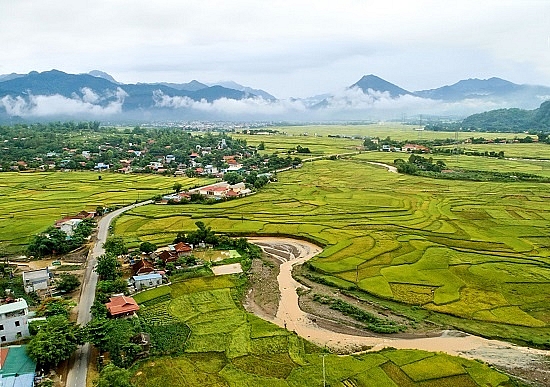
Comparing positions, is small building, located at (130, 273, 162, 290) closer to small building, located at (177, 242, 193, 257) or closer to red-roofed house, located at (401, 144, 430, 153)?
small building, located at (177, 242, 193, 257)

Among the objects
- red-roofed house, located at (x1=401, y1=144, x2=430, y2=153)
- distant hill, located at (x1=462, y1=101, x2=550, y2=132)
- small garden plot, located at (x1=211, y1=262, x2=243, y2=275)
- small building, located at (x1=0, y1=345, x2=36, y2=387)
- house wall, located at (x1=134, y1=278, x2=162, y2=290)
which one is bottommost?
small garden plot, located at (x1=211, y1=262, x2=243, y2=275)

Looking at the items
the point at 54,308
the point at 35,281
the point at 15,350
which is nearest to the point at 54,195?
the point at 35,281

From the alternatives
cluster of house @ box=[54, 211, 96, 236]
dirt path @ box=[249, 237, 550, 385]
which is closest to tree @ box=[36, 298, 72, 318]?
dirt path @ box=[249, 237, 550, 385]

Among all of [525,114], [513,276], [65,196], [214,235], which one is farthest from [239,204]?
[525,114]

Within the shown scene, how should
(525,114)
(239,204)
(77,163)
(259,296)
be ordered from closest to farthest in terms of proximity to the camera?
(259,296)
(239,204)
(77,163)
(525,114)

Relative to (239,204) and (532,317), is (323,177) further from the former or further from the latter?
(532,317)

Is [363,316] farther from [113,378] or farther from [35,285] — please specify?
[35,285]
